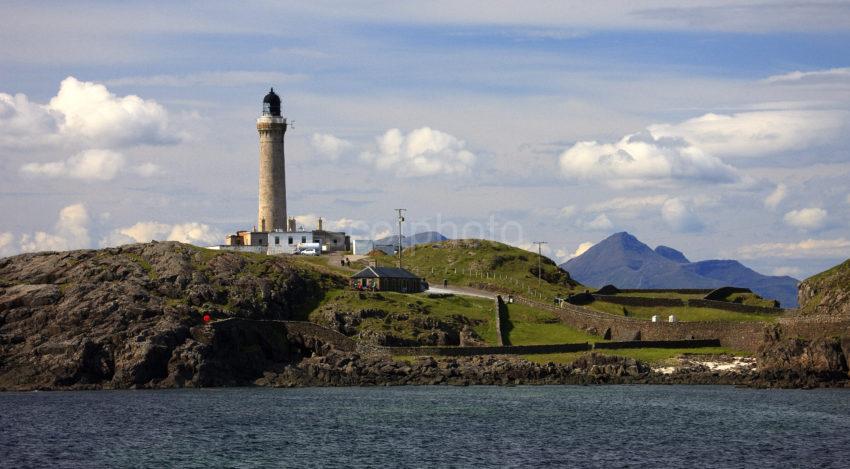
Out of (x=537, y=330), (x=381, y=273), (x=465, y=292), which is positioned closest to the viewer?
(x=537, y=330)

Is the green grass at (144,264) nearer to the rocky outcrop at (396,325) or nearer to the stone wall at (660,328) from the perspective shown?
the rocky outcrop at (396,325)

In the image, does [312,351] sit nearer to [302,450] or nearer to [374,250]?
[302,450]

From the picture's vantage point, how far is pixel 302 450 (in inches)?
2820

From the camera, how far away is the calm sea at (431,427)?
68.0m

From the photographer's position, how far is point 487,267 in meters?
158

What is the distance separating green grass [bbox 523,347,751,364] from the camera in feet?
370

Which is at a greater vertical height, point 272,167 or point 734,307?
point 272,167

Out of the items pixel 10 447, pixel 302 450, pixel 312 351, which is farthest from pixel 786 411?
pixel 10 447

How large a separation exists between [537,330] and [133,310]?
43.5m

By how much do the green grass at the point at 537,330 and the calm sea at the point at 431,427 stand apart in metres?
17.8

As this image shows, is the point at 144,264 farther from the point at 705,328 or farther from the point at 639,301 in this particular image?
the point at 705,328

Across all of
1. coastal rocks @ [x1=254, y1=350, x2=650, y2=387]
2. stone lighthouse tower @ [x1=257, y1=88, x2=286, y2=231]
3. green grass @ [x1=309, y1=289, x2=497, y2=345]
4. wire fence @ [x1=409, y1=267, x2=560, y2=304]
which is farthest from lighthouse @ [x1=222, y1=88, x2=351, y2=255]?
coastal rocks @ [x1=254, y1=350, x2=650, y2=387]

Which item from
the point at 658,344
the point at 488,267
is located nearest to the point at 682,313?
the point at 658,344

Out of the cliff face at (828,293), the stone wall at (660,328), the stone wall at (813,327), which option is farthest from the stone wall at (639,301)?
Result: the stone wall at (813,327)
